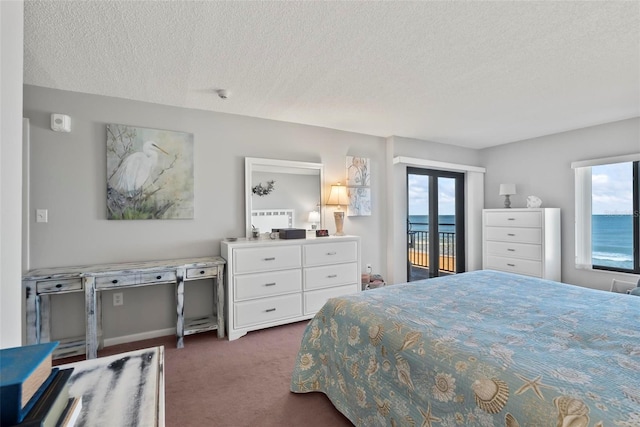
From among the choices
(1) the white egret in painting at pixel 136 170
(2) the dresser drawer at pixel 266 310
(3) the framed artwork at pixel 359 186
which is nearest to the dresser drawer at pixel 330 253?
(2) the dresser drawer at pixel 266 310

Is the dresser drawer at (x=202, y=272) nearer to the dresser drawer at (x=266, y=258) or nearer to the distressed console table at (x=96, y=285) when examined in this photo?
the distressed console table at (x=96, y=285)

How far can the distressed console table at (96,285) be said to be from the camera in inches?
89.7

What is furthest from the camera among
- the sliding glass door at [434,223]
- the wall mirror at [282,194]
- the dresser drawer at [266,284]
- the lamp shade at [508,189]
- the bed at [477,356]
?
the sliding glass door at [434,223]

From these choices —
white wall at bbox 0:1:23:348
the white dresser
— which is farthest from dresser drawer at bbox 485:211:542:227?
white wall at bbox 0:1:23:348

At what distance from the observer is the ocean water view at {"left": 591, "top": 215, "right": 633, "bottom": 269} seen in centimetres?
370

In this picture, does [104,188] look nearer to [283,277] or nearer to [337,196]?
[283,277]

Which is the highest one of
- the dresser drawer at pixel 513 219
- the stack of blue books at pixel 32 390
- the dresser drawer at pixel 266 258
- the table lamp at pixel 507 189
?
the table lamp at pixel 507 189

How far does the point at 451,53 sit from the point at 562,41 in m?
0.68

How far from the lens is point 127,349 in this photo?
8.89ft

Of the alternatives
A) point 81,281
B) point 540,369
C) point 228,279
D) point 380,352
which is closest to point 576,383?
point 540,369

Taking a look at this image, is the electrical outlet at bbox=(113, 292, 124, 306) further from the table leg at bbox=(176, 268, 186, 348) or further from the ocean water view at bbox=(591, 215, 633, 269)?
→ the ocean water view at bbox=(591, 215, 633, 269)

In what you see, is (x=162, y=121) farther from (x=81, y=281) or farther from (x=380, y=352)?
(x=380, y=352)

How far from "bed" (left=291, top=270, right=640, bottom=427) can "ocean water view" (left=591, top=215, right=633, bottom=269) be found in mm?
2529

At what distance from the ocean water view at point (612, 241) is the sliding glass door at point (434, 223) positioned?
5.58 feet
